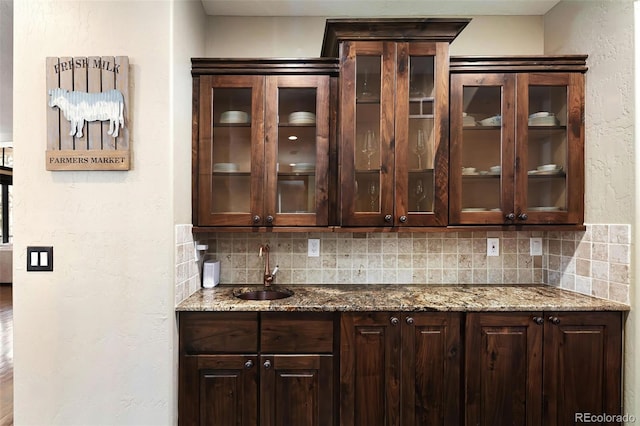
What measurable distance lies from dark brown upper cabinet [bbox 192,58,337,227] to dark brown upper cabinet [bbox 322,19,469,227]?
144mm

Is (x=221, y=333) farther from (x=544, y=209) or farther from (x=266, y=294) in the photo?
(x=544, y=209)

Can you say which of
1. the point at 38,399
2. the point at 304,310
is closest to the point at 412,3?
the point at 304,310

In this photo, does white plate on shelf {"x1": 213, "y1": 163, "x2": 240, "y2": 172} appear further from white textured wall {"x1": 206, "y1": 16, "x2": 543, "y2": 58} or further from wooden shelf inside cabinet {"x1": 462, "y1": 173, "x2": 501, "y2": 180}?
wooden shelf inside cabinet {"x1": 462, "y1": 173, "x2": 501, "y2": 180}

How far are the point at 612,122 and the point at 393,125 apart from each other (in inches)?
48.8

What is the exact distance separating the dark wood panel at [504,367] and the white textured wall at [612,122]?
517mm

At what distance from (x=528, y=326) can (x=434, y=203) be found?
33.2 inches

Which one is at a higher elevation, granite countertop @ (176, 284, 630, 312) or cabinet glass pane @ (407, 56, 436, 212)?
cabinet glass pane @ (407, 56, 436, 212)

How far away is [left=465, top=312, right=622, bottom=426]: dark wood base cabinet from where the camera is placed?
71.3 inches

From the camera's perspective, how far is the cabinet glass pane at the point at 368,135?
2010mm

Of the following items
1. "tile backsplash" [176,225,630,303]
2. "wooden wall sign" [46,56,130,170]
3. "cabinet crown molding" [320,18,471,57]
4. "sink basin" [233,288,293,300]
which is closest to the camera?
"wooden wall sign" [46,56,130,170]

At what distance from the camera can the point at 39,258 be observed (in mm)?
1714

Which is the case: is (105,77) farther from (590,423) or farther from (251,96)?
(590,423)

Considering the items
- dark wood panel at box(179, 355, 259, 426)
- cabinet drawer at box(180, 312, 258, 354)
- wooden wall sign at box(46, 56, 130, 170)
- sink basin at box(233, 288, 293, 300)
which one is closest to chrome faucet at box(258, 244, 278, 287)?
sink basin at box(233, 288, 293, 300)

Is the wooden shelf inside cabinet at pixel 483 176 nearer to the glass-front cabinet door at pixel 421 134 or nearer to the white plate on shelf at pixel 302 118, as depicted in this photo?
the glass-front cabinet door at pixel 421 134
